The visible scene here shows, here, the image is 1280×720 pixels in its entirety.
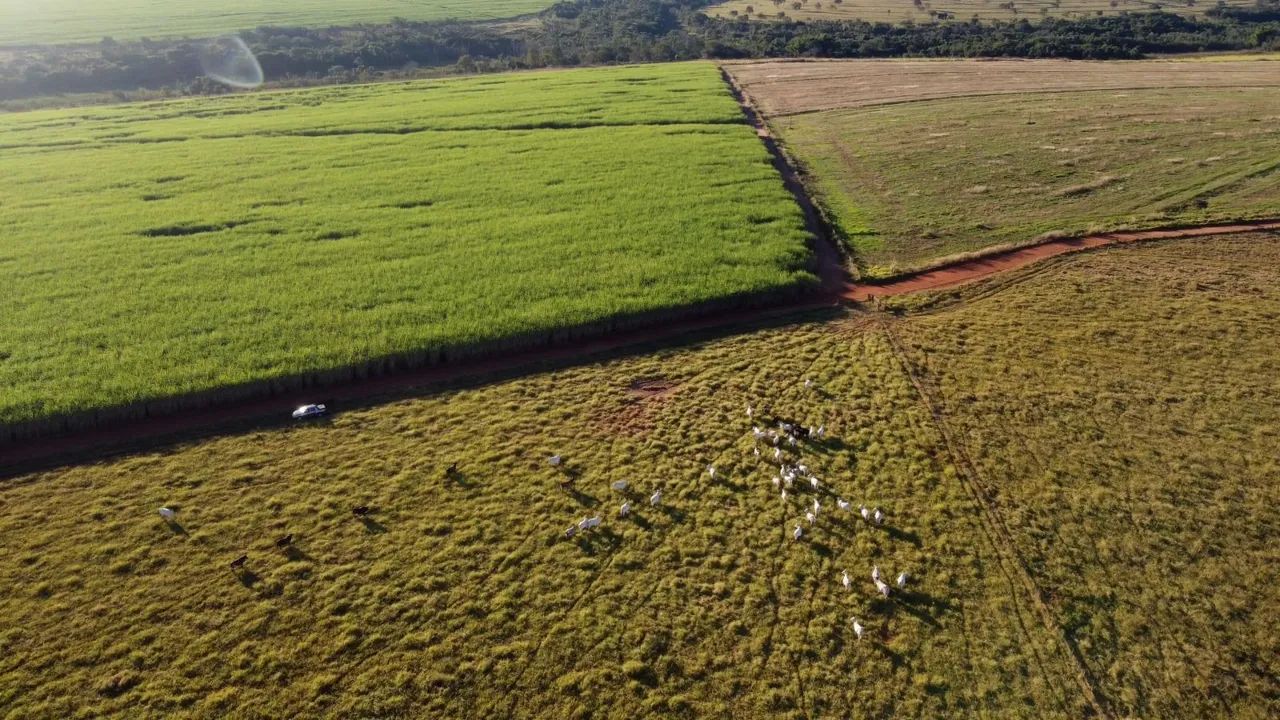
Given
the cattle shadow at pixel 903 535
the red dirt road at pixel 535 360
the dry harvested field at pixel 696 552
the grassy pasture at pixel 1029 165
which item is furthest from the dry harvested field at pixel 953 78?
the cattle shadow at pixel 903 535

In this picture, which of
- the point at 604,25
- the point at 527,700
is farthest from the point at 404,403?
the point at 604,25

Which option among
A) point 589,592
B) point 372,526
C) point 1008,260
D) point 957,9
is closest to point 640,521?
point 589,592

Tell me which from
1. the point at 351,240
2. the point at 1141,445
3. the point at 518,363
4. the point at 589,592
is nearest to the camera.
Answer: the point at 589,592

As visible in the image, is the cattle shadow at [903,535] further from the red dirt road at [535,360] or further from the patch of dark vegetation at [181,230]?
the patch of dark vegetation at [181,230]

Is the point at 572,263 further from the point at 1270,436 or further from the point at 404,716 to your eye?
the point at 1270,436

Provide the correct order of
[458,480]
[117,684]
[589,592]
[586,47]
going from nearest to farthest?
[117,684]
[589,592]
[458,480]
[586,47]

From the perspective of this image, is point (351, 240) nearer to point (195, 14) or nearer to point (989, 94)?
point (989, 94)
